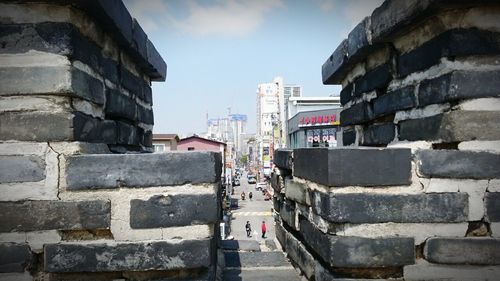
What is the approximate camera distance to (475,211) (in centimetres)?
203

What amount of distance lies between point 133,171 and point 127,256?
49 cm

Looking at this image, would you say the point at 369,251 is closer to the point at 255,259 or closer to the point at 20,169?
the point at 255,259

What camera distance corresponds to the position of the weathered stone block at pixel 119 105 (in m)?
2.77

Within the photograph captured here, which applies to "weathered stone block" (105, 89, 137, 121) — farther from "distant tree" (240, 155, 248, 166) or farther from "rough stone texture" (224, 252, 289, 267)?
"distant tree" (240, 155, 248, 166)

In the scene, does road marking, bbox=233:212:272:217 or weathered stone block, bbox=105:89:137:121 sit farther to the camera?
road marking, bbox=233:212:272:217

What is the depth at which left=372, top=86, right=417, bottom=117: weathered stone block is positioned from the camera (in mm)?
2518

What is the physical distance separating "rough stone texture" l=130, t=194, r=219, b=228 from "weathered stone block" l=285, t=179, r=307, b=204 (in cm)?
89

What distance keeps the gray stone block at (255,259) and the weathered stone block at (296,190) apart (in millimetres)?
699

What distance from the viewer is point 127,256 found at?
193 centimetres

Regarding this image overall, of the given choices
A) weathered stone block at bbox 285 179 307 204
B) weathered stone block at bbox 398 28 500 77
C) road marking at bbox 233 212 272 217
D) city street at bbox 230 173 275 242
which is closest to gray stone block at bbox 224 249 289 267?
weathered stone block at bbox 285 179 307 204

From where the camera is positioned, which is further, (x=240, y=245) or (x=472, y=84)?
(x=240, y=245)

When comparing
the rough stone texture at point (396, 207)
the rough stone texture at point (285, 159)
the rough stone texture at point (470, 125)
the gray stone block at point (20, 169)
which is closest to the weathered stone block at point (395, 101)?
the rough stone texture at point (470, 125)

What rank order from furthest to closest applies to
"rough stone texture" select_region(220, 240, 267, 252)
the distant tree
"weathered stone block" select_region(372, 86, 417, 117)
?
the distant tree < "rough stone texture" select_region(220, 240, 267, 252) < "weathered stone block" select_region(372, 86, 417, 117)

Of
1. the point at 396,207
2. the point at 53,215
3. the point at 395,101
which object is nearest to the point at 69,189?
the point at 53,215
